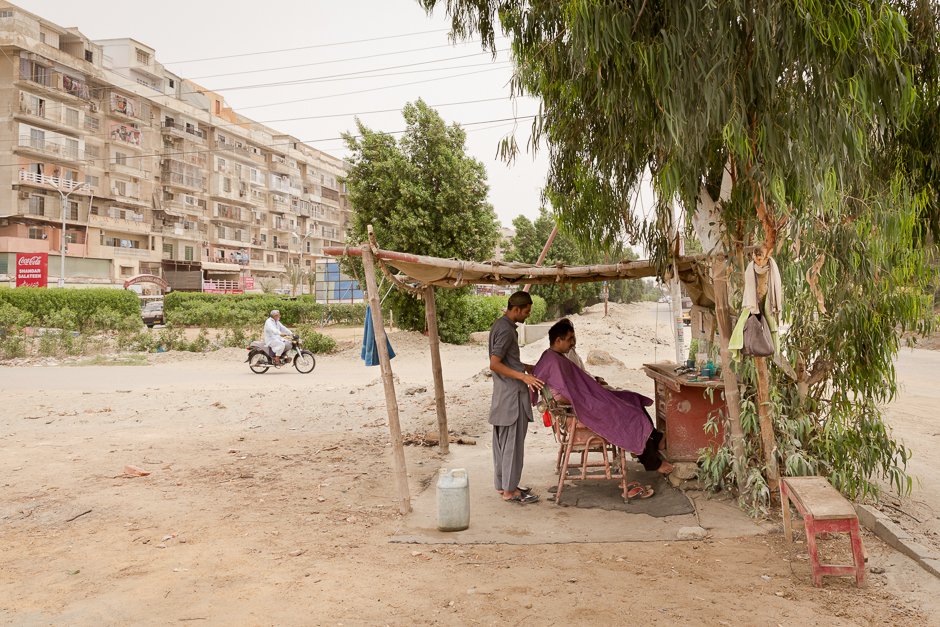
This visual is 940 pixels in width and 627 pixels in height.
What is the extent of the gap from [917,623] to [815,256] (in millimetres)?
2383

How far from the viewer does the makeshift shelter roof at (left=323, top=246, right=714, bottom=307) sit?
5.46 metres

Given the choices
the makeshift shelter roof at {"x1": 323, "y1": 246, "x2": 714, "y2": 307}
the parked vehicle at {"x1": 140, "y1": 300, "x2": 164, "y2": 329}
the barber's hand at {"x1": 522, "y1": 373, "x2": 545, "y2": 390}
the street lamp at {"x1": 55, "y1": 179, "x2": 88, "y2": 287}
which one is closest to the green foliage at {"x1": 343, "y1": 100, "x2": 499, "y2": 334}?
the makeshift shelter roof at {"x1": 323, "y1": 246, "x2": 714, "y2": 307}

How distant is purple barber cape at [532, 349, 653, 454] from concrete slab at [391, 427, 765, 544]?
536mm

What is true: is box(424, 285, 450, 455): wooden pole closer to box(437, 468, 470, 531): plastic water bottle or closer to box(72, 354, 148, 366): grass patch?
box(437, 468, 470, 531): plastic water bottle

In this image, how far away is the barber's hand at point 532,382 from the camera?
529 centimetres

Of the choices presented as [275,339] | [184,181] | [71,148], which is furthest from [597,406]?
[184,181]

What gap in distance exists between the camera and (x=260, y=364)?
15539mm

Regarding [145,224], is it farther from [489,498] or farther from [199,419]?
[489,498]

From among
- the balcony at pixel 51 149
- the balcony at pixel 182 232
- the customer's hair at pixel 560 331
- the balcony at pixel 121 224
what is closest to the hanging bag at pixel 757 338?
the customer's hair at pixel 560 331

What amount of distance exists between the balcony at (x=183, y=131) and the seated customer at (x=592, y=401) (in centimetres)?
4984

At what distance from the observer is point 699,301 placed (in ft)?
19.1

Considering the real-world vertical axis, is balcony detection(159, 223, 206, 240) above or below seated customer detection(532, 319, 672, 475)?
above

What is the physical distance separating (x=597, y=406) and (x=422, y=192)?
14.4m

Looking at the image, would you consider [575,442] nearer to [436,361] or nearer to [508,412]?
[508,412]
